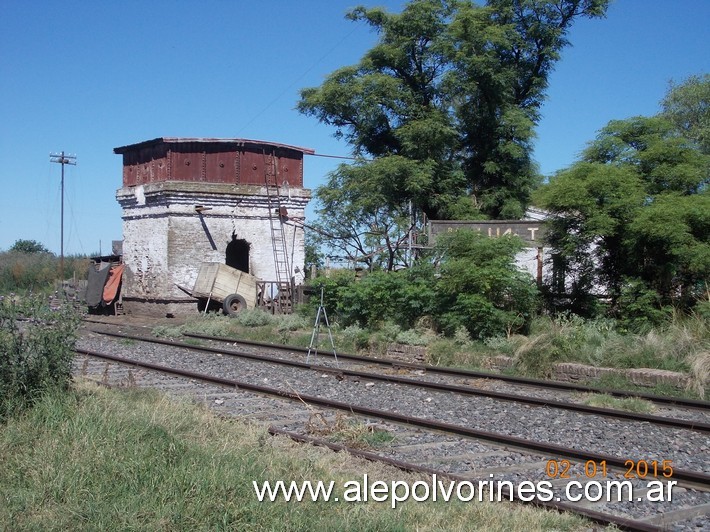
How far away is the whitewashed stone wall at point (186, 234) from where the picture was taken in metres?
28.1

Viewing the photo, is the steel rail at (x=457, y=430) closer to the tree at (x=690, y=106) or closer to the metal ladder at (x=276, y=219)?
the metal ladder at (x=276, y=219)

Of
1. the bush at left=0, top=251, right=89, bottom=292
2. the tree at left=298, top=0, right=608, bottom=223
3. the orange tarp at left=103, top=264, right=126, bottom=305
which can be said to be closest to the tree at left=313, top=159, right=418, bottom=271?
the tree at left=298, top=0, right=608, bottom=223

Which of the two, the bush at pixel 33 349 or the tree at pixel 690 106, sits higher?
the tree at pixel 690 106

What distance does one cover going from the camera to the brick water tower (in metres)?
28.2

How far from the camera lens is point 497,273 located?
15922 millimetres

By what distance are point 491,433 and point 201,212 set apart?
72.3 ft

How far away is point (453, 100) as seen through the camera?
2964 cm

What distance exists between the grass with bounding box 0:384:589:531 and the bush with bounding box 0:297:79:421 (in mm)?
349

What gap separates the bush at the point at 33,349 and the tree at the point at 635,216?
37.2ft

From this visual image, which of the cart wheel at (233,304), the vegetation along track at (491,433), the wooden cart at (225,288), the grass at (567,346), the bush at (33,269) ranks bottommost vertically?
the vegetation along track at (491,433)

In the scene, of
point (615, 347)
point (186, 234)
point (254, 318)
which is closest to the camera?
point (615, 347)

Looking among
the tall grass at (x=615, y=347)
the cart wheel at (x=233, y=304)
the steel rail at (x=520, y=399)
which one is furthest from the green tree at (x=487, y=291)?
the cart wheel at (x=233, y=304)

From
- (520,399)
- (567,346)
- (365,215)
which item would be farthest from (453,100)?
(520,399)

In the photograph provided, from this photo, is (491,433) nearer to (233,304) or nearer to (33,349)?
(33,349)
